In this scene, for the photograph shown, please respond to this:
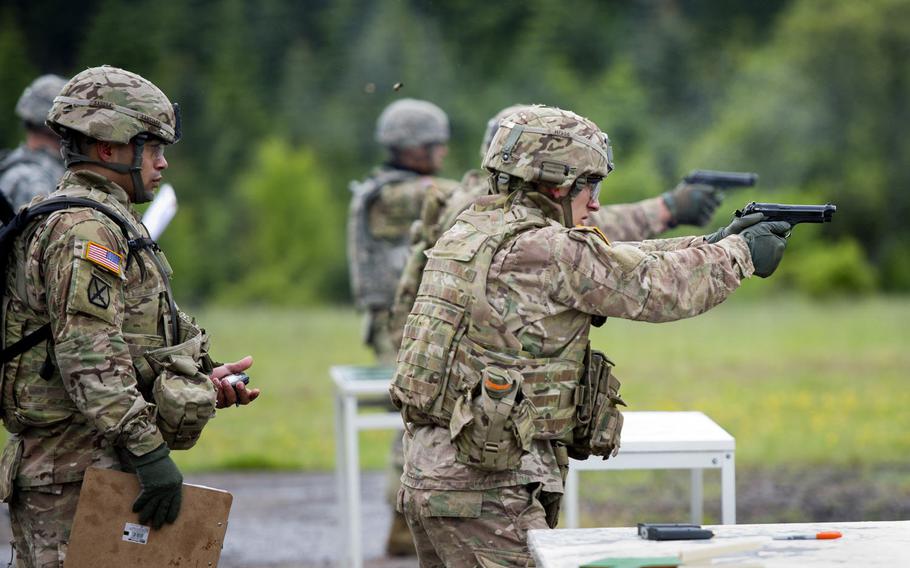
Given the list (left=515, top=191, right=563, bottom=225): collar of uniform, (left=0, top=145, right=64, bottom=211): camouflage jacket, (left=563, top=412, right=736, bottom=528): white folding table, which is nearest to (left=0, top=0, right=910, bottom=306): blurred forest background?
(left=0, top=145, right=64, bottom=211): camouflage jacket

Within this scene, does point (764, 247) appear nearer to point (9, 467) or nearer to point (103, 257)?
point (103, 257)

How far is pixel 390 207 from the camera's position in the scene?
8.13m

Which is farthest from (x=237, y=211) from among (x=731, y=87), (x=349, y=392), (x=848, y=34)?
(x=349, y=392)

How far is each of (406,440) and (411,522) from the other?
0.89 ft

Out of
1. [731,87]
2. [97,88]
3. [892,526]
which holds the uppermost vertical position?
[731,87]

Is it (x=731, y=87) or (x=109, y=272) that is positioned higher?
(x=731, y=87)

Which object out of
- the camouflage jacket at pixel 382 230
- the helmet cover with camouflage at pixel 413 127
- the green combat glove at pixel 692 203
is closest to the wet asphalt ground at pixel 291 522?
the camouflage jacket at pixel 382 230

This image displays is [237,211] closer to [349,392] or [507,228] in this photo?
[349,392]

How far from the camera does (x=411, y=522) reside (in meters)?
4.14

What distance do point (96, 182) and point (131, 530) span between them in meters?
1.14

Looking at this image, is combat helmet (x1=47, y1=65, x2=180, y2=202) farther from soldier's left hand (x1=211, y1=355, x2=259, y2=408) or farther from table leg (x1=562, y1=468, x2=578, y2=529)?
table leg (x1=562, y1=468, x2=578, y2=529)

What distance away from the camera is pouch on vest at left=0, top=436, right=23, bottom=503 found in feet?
13.3

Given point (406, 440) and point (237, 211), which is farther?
point (237, 211)

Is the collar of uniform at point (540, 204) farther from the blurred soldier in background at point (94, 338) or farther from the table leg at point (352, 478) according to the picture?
the table leg at point (352, 478)
